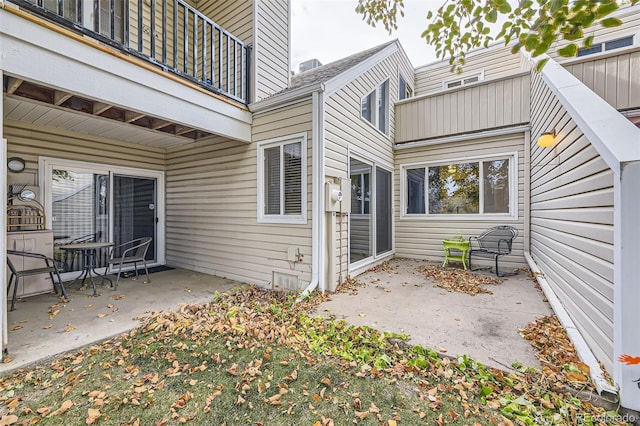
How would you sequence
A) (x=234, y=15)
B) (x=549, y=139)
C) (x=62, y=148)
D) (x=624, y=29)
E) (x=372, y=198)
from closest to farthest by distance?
(x=549, y=139) < (x=62, y=148) < (x=234, y=15) < (x=372, y=198) < (x=624, y=29)

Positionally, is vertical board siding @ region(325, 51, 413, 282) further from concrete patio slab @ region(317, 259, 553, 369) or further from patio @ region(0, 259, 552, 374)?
patio @ region(0, 259, 552, 374)

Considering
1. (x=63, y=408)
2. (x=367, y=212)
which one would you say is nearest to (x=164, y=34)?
(x=63, y=408)

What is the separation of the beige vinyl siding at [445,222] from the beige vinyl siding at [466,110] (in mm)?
344

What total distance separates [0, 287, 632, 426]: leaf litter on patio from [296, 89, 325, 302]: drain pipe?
1293 millimetres

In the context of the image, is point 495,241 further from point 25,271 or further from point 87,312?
point 25,271

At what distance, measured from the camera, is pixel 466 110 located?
255 inches

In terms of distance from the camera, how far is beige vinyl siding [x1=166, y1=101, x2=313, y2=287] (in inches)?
183

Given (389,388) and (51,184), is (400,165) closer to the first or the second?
(389,388)

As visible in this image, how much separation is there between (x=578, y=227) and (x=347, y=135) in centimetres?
356

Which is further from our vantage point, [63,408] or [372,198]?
[372,198]

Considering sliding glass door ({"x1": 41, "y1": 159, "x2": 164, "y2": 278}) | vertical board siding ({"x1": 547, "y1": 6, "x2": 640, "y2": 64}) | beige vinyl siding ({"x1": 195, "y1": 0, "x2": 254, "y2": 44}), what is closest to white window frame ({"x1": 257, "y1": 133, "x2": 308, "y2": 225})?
beige vinyl siding ({"x1": 195, "y1": 0, "x2": 254, "y2": 44})

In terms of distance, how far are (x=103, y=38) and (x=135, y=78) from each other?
18.1 inches

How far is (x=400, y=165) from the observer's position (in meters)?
7.42

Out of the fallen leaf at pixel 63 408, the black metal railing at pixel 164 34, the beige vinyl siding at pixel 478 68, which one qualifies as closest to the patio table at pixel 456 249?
the black metal railing at pixel 164 34
